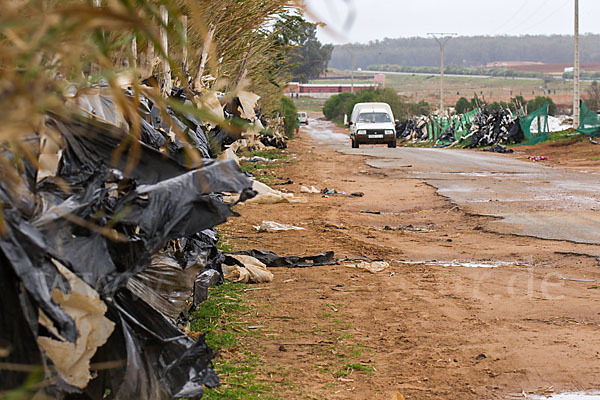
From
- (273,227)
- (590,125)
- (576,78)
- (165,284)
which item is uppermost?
(576,78)

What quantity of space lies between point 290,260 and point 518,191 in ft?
24.8

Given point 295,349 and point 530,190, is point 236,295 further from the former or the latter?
point 530,190

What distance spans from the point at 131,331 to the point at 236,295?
3121mm

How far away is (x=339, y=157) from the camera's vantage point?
25.7 m

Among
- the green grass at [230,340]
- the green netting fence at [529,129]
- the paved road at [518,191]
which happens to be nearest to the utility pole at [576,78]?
the green netting fence at [529,129]

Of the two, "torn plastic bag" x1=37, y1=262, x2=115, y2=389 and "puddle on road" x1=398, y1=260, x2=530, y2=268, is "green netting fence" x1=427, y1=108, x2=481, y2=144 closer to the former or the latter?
"puddle on road" x1=398, y1=260, x2=530, y2=268

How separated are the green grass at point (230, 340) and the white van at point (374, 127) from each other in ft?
86.0

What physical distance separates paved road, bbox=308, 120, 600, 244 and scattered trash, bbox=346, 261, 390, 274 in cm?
249

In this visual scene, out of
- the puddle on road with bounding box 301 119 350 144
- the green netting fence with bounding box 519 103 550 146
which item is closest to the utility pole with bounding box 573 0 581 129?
the green netting fence with bounding box 519 103 550 146

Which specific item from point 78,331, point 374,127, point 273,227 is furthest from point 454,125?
point 78,331

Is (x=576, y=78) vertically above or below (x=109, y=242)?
above

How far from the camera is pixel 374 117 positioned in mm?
33000

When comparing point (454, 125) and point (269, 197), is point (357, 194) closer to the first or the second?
point (269, 197)

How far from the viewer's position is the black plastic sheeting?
2172 millimetres
